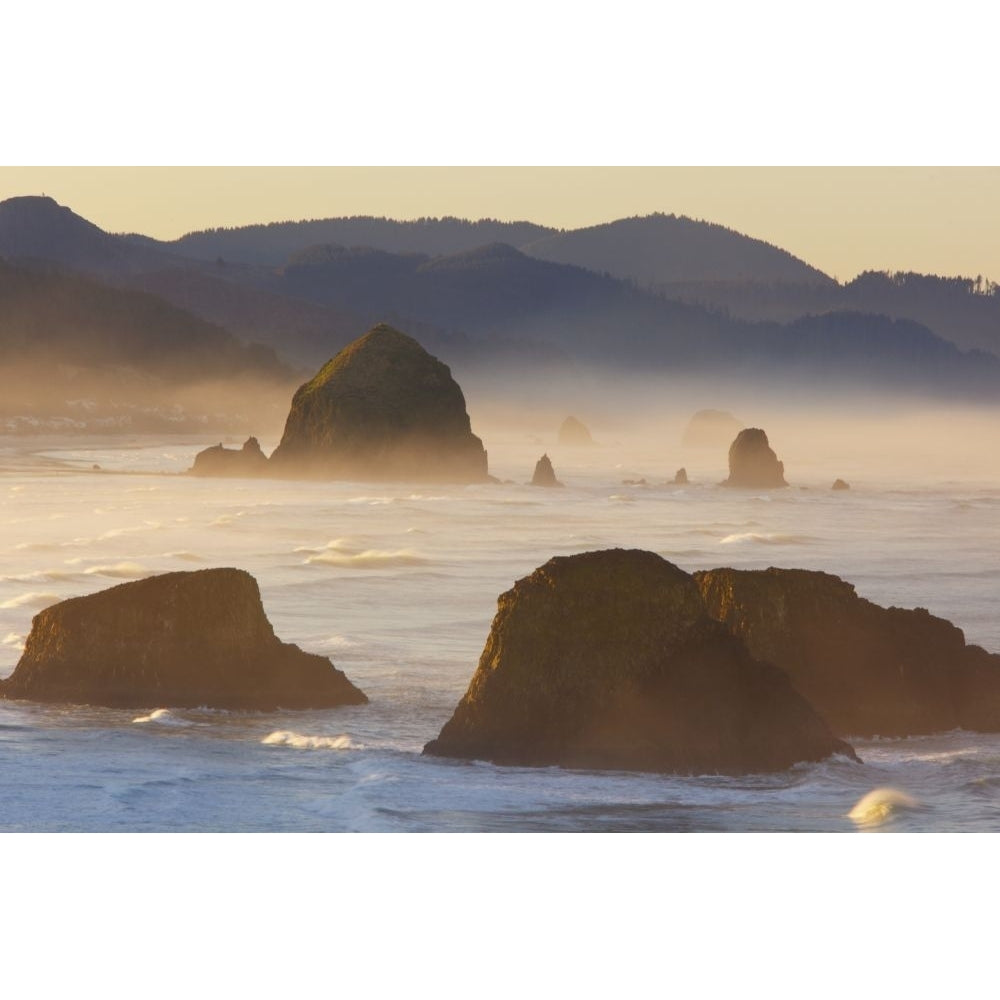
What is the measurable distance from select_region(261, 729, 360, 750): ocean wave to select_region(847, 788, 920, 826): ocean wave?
9.15 feet

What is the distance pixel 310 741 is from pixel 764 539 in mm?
3413

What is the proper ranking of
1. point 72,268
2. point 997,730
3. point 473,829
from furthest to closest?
1. point 72,268
2. point 997,730
3. point 473,829

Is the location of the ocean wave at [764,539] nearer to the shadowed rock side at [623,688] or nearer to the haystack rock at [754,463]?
the haystack rock at [754,463]

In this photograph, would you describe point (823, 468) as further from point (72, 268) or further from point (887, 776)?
point (72, 268)

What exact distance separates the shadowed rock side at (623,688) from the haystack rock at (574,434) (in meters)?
2.35

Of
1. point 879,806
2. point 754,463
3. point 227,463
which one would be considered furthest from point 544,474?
point 879,806

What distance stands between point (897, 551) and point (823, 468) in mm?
1014

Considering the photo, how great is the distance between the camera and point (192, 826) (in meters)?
9.77

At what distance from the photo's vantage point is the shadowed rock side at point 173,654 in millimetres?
10867

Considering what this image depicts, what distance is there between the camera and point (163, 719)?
35.5 feet

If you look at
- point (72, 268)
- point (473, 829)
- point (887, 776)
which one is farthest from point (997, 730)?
point (72, 268)

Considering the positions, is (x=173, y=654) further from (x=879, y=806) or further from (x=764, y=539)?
(x=879, y=806)

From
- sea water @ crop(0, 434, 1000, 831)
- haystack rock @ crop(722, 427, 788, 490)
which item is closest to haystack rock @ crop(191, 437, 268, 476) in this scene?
sea water @ crop(0, 434, 1000, 831)

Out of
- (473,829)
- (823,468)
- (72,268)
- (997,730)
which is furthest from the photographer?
(72,268)
